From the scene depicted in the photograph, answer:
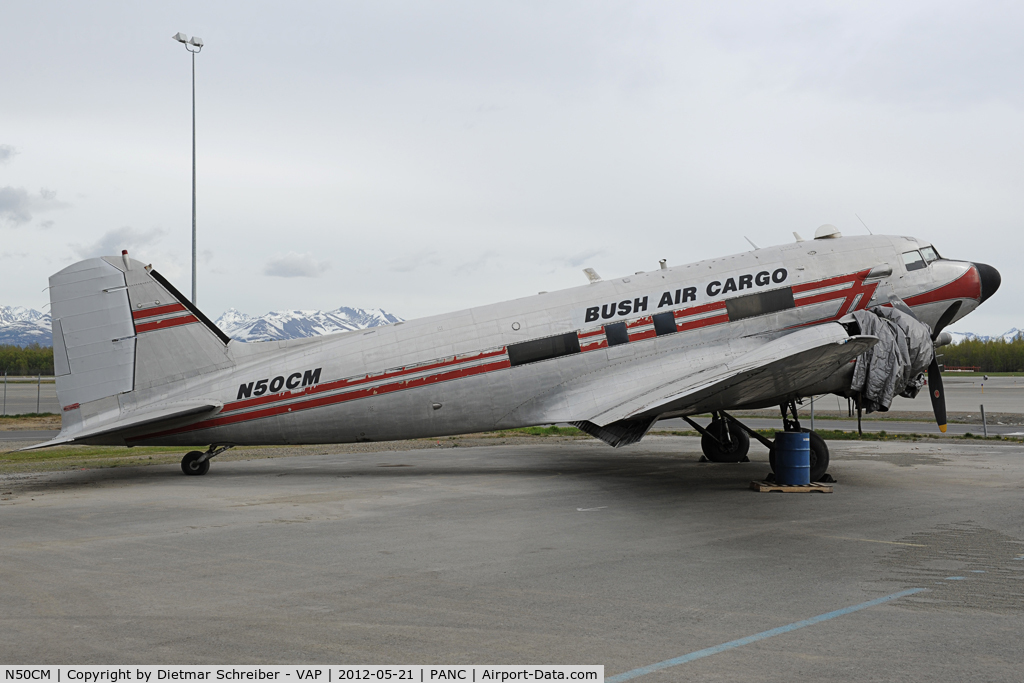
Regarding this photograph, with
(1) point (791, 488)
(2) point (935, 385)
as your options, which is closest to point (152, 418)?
(1) point (791, 488)

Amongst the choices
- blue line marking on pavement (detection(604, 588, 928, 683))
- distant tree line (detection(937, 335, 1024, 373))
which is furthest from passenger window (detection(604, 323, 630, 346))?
distant tree line (detection(937, 335, 1024, 373))

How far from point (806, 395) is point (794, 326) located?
149cm

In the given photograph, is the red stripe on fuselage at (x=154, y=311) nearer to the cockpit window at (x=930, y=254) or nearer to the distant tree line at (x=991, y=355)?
the cockpit window at (x=930, y=254)

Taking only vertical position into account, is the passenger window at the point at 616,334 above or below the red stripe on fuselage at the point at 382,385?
above

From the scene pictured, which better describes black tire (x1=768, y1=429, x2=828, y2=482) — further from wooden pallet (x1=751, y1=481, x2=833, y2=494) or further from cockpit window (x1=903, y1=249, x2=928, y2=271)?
cockpit window (x1=903, y1=249, x2=928, y2=271)

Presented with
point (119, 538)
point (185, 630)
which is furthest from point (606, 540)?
point (119, 538)

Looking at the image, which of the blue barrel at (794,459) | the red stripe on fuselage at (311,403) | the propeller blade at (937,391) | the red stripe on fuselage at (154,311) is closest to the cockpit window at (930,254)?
the propeller blade at (937,391)

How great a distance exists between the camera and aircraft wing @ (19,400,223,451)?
15.4m

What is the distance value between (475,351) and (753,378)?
5.91 meters

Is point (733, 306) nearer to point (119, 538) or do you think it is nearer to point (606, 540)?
point (606, 540)

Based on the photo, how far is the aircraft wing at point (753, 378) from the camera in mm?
12688

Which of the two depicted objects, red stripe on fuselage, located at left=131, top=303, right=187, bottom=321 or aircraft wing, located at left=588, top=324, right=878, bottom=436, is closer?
aircraft wing, located at left=588, top=324, right=878, bottom=436
